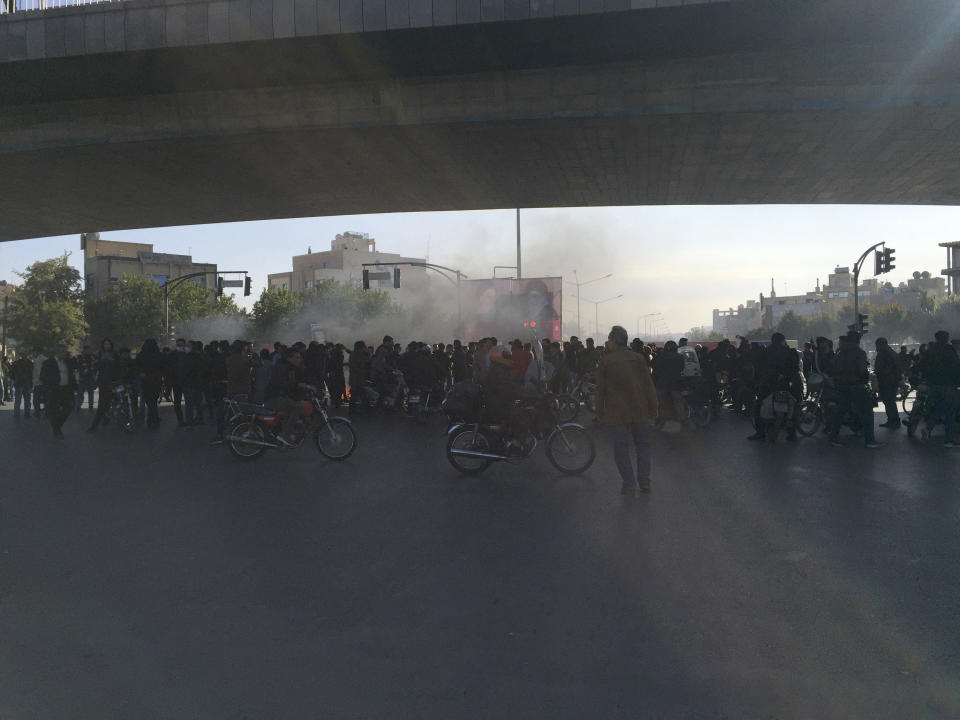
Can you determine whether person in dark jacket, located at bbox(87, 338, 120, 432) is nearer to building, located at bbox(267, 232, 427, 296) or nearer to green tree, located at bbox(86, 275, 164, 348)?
green tree, located at bbox(86, 275, 164, 348)

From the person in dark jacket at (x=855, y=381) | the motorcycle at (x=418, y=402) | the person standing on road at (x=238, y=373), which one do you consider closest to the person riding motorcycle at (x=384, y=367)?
the motorcycle at (x=418, y=402)

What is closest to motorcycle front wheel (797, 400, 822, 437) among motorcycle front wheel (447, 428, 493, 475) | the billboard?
motorcycle front wheel (447, 428, 493, 475)

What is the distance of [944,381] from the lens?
11.9 m

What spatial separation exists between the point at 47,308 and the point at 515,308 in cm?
3835

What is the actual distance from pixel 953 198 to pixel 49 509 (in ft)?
84.8

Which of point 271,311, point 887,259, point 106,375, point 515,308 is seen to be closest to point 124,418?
point 106,375

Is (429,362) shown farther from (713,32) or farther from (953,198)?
(953,198)

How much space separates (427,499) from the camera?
7793mm

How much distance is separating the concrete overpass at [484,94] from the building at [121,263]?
8922 cm

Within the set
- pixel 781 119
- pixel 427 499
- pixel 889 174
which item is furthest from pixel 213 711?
pixel 889 174

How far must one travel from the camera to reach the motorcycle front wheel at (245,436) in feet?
35.9

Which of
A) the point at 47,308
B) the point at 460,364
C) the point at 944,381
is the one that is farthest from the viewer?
the point at 47,308

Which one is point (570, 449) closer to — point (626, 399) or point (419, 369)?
point (626, 399)

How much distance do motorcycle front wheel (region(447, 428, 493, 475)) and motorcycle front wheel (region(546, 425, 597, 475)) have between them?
2.57 ft
